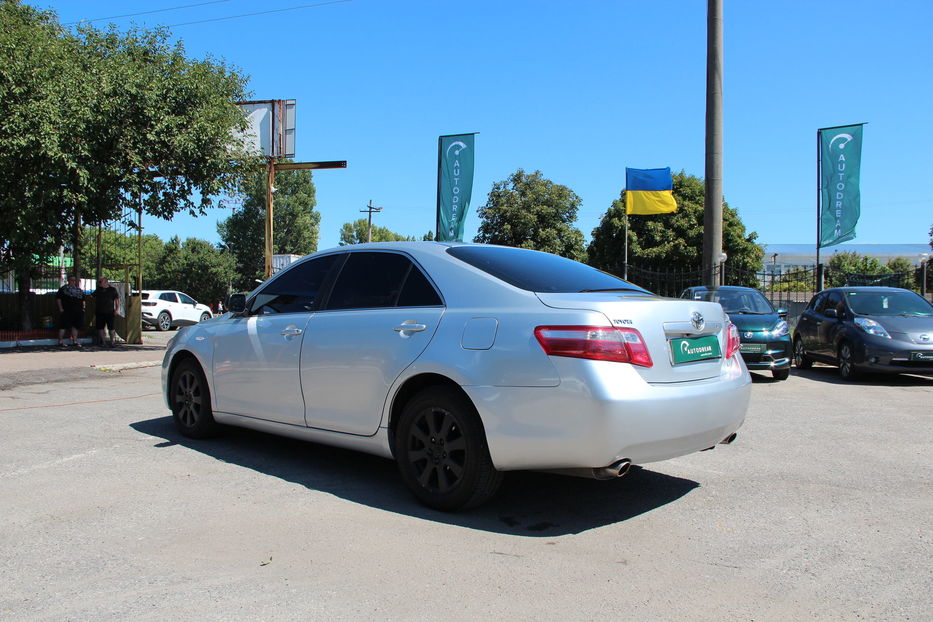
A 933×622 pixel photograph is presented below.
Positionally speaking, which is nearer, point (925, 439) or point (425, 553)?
point (425, 553)

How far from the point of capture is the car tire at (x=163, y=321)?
89.8 ft

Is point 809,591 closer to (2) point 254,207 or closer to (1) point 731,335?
(1) point 731,335

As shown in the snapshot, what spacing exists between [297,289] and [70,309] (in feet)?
42.9

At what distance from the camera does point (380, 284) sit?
474 cm

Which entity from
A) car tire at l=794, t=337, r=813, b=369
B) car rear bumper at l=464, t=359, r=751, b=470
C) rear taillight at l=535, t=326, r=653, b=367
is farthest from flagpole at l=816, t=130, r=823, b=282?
rear taillight at l=535, t=326, r=653, b=367

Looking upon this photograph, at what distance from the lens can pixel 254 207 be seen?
202 feet

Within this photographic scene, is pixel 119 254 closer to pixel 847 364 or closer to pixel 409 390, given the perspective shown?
pixel 847 364

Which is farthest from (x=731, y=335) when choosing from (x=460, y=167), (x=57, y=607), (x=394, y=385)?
(x=460, y=167)

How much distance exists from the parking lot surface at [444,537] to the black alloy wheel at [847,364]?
211 inches

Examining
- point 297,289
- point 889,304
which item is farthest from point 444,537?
point 889,304

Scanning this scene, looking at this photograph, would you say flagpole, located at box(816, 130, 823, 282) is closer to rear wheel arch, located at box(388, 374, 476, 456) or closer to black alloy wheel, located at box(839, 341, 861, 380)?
black alloy wheel, located at box(839, 341, 861, 380)

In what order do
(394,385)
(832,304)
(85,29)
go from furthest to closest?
(85,29) < (832,304) < (394,385)

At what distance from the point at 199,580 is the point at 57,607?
0.55 m

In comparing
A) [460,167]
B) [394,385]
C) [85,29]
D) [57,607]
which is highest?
[85,29]
